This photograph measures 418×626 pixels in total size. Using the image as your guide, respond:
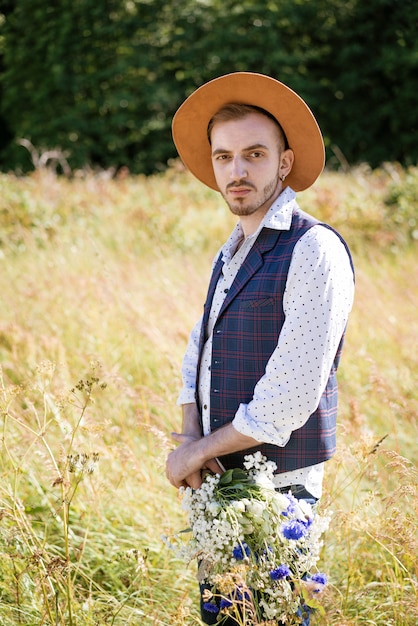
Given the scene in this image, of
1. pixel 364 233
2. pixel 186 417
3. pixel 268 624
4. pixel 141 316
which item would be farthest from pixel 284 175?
pixel 364 233

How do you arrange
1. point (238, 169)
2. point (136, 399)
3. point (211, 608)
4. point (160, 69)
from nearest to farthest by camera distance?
1. point (211, 608)
2. point (238, 169)
3. point (136, 399)
4. point (160, 69)

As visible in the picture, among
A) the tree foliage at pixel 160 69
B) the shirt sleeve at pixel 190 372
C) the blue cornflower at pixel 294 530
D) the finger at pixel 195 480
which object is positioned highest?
the tree foliage at pixel 160 69

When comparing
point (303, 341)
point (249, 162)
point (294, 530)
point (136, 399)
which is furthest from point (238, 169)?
point (136, 399)

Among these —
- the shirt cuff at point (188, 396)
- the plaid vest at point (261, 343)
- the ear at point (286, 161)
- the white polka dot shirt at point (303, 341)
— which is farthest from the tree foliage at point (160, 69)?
the white polka dot shirt at point (303, 341)

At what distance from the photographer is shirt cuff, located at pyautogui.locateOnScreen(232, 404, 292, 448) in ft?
5.83

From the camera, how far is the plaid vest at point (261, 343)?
1.88 meters

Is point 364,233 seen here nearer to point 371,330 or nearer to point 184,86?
point 371,330

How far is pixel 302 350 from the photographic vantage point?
175 centimetres

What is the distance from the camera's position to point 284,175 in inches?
85.4

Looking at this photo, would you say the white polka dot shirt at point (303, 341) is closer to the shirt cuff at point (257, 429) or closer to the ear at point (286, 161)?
the shirt cuff at point (257, 429)

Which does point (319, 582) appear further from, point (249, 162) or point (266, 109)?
point (266, 109)

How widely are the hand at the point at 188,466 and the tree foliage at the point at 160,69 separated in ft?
60.3

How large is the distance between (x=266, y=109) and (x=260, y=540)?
128 cm

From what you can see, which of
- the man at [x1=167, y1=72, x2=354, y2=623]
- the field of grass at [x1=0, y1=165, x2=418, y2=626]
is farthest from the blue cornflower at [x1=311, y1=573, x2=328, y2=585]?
the man at [x1=167, y1=72, x2=354, y2=623]
